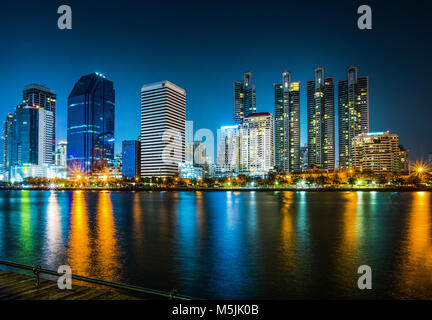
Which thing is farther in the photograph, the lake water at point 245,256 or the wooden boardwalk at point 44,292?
the lake water at point 245,256

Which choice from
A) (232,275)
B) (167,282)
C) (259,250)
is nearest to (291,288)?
(232,275)

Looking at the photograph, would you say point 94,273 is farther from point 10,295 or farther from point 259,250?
point 259,250

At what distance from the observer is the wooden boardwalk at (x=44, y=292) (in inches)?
360

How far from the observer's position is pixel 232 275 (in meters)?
20.2

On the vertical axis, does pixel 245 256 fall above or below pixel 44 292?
below

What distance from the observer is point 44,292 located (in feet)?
31.3

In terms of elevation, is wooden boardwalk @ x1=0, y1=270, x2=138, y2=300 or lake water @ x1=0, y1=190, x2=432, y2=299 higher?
wooden boardwalk @ x1=0, y1=270, x2=138, y2=300

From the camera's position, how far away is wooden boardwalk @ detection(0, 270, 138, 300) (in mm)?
9133

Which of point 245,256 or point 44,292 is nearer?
point 44,292

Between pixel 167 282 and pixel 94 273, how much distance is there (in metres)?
5.35

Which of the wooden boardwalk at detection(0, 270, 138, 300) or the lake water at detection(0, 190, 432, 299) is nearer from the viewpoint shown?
the wooden boardwalk at detection(0, 270, 138, 300)

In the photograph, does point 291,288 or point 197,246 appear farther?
point 197,246
